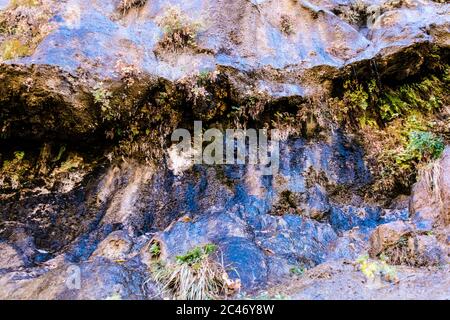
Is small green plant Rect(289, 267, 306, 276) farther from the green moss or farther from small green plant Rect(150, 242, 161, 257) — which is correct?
small green plant Rect(150, 242, 161, 257)

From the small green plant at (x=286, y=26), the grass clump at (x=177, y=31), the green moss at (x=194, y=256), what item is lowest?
the green moss at (x=194, y=256)

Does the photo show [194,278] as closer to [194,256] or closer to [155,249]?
[194,256]

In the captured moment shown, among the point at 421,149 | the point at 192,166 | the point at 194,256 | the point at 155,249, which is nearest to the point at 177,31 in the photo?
the point at 192,166

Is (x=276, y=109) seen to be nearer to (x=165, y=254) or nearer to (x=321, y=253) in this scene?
(x=321, y=253)

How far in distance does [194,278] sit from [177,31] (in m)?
6.05

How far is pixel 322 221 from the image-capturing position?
26.4ft

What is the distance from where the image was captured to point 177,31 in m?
9.36

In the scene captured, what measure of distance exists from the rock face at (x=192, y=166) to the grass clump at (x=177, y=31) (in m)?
0.05

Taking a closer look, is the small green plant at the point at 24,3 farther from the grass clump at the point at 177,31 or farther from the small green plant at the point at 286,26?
the small green plant at the point at 286,26

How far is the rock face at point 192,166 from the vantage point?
22.4 ft

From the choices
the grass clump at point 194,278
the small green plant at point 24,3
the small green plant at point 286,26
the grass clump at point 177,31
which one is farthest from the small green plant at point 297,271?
the small green plant at point 24,3
